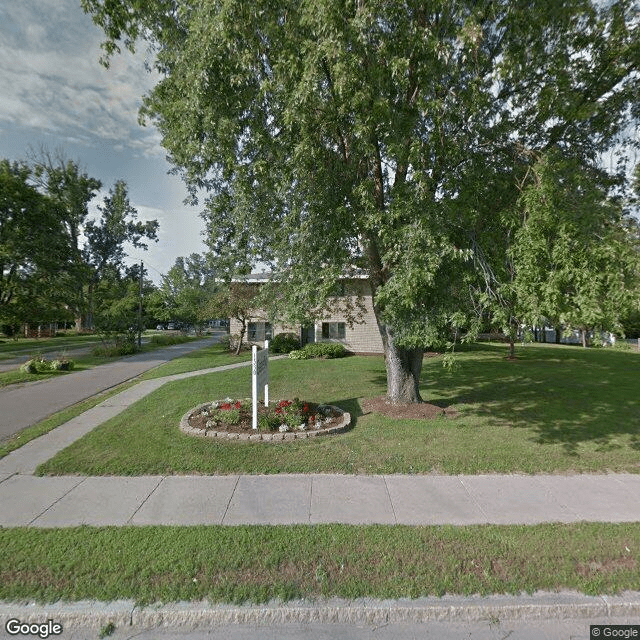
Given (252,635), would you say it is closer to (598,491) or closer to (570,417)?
(598,491)

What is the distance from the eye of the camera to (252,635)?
8.16 feet

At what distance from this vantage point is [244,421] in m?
6.81

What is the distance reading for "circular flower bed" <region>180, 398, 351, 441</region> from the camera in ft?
20.3

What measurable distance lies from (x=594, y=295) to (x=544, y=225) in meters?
0.94

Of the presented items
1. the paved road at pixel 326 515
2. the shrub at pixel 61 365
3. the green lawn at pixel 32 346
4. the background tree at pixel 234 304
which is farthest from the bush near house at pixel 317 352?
the green lawn at pixel 32 346

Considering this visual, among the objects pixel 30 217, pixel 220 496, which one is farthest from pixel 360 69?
pixel 30 217

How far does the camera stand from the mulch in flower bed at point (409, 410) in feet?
24.4

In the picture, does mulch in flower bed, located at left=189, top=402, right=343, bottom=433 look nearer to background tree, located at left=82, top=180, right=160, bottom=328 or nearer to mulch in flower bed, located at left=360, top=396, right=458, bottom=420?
mulch in flower bed, located at left=360, top=396, right=458, bottom=420

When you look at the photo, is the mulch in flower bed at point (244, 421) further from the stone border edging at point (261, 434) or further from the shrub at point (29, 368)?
the shrub at point (29, 368)

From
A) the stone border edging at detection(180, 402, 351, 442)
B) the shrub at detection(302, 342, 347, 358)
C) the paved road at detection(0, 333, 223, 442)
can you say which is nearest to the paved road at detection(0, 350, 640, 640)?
the stone border edging at detection(180, 402, 351, 442)

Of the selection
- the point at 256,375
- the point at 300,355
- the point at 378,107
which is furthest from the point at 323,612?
the point at 300,355

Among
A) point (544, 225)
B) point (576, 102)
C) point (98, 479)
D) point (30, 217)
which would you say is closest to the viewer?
point (544, 225)

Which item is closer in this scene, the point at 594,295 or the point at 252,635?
the point at 252,635

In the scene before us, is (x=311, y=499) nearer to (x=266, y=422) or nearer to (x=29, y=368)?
(x=266, y=422)
